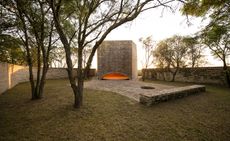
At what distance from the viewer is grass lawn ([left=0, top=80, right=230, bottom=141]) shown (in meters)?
2.71

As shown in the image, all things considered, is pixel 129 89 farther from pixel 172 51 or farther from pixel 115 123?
pixel 172 51

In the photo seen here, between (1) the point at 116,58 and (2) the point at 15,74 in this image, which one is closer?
(2) the point at 15,74

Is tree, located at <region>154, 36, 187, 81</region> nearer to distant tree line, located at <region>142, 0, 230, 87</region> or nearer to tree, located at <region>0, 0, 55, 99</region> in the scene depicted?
distant tree line, located at <region>142, 0, 230, 87</region>

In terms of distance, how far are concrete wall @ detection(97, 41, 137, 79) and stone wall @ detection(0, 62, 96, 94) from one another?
746 cm

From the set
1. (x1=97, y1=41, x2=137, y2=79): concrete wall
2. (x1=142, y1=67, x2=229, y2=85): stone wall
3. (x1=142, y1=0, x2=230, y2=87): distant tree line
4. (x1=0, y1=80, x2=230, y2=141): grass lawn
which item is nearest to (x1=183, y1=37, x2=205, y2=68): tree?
(x1=142, y1=0, x2=230, y2=87): distant tree line

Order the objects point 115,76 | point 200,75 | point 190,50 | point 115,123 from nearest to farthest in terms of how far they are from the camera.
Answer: point 115,123
point 200,75
point 190,50
point 115,76

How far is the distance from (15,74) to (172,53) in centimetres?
1712

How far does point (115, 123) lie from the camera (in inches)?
131

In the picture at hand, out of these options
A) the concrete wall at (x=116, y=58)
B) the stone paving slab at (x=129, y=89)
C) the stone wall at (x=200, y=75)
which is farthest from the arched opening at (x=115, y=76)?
the stone wall at (x=200, y=75)

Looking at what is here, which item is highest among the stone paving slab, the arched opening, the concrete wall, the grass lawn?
the concrete wall

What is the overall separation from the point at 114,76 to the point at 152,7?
444 inches

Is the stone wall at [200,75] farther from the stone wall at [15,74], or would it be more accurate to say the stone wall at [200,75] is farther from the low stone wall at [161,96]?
the stone wall at [15,74]

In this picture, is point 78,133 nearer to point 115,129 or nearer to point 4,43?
point 115,129

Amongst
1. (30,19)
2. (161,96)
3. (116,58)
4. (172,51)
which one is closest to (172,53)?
(172,51)
